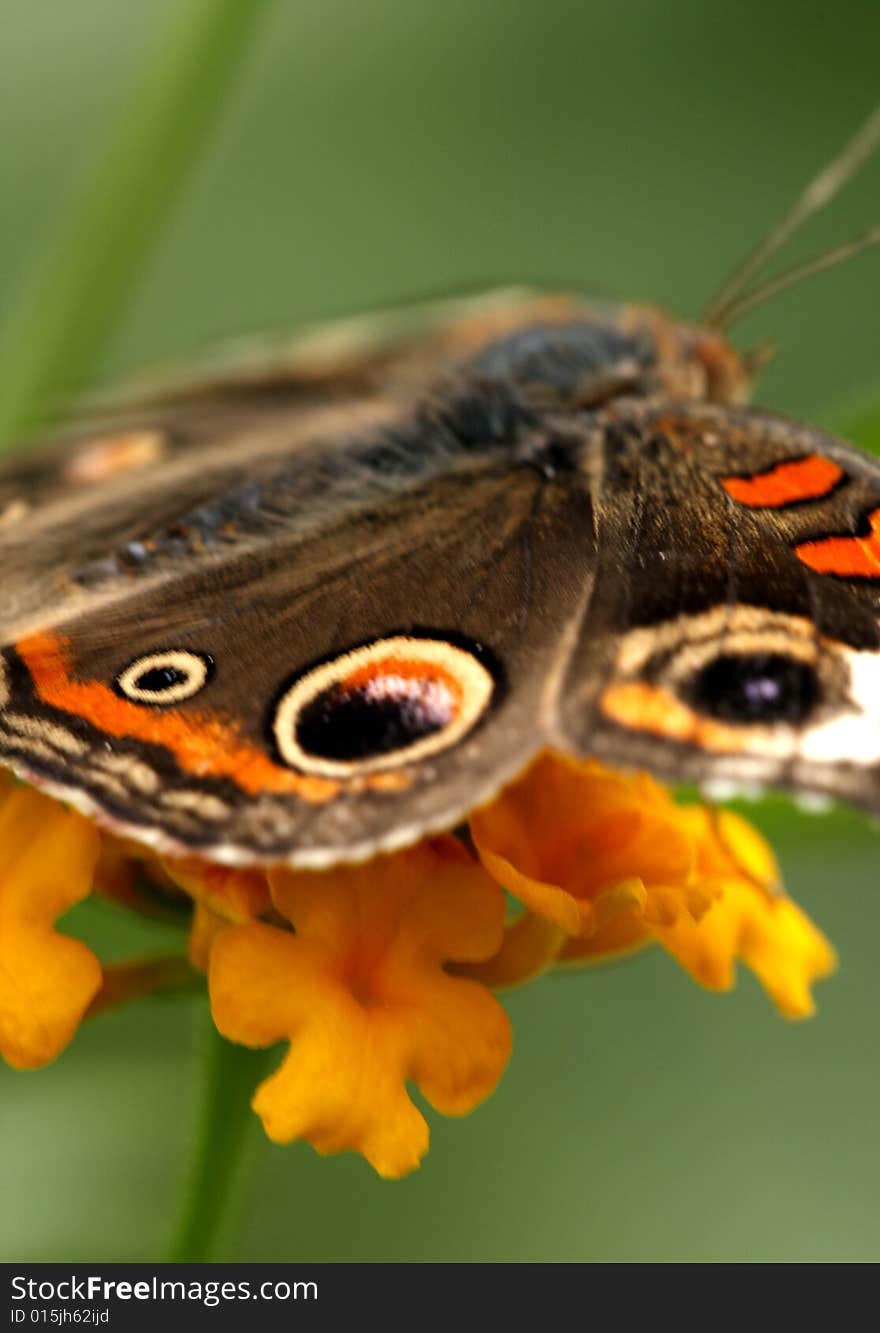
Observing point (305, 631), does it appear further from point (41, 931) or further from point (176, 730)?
point (41, 931)

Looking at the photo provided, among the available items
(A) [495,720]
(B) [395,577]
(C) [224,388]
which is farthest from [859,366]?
(A) [495,720]

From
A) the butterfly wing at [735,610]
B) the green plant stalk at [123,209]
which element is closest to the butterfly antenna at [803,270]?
the butterfly wing at [735,610]

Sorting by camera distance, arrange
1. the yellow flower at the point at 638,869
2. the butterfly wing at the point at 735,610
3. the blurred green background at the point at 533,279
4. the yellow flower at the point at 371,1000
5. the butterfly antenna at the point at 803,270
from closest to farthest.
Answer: the butterfly wing at the point at 735,610
the yellow flower at the point at 371,1000
the yellow flower at the point at 638,869
the butterfly antenna at the point at 803,270
the blurred green background at the point at 533,279

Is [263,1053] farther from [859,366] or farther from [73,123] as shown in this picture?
[73,123]

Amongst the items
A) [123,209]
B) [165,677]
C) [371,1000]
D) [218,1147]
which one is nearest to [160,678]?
[165,677]

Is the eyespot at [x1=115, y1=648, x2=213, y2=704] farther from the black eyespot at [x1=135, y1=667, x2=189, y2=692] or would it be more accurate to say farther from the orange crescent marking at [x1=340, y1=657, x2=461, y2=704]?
the orange crescent marking at [x1=340, y1=657, x2=461, y2=704]

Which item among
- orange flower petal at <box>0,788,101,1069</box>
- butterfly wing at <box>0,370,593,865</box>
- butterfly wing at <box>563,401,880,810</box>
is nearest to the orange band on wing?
butterfly wing at <box>563,401,880,810</box>

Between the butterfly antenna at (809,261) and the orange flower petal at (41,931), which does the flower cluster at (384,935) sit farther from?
the butterfly antenna at (809,261)
